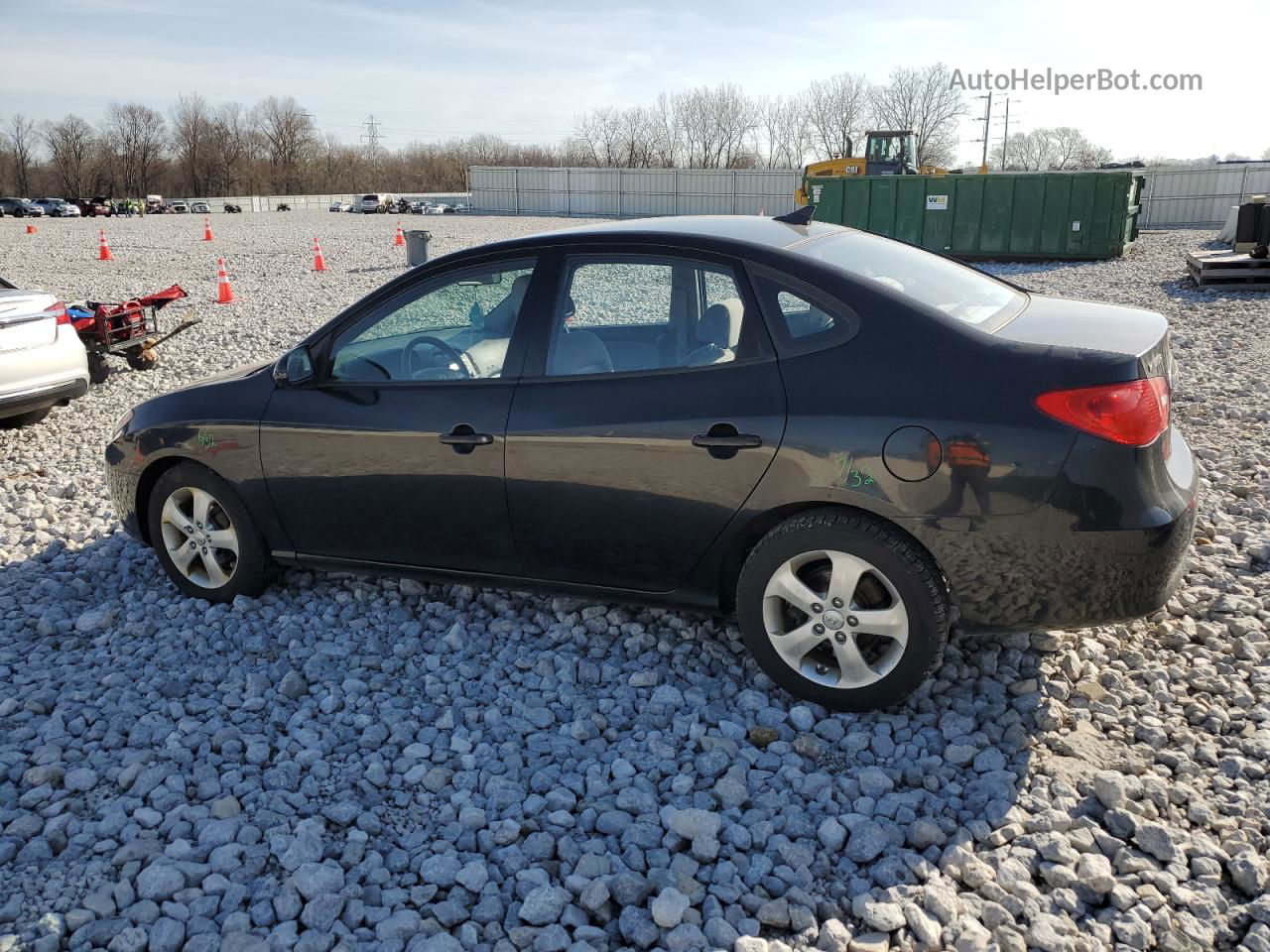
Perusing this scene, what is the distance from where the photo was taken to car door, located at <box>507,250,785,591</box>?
3504mm

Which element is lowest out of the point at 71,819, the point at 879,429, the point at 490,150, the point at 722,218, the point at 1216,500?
the point at 71,819

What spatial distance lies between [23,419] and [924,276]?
8067 millimetres

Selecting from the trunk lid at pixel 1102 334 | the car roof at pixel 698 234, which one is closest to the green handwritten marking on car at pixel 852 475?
the trunk lid at pixel 1102 334

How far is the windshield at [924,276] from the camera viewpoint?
3584mm

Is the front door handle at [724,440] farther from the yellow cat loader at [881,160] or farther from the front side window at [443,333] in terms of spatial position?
the yellow cat loader at [881,160]

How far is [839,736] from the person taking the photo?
3424mm

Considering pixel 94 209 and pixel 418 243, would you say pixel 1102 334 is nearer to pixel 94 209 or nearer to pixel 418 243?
pixel 418 243

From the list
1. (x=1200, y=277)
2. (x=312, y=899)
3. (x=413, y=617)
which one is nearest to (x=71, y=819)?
(x=312, y=899)

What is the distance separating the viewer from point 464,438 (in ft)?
12.9

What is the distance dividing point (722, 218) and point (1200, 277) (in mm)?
14345

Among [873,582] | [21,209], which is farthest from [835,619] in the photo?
[21,209]

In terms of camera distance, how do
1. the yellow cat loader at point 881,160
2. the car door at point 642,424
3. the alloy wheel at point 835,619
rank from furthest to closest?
the yellow cat loader at point 881,160, the car door at point 642,424, the alloy wheel at point 835,619

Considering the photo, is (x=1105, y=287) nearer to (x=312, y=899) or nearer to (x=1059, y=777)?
(x=1059, y=777)

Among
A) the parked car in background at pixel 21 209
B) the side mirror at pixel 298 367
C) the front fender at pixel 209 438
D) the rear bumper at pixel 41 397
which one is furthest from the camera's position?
the parked car in background at pixel 21 209
